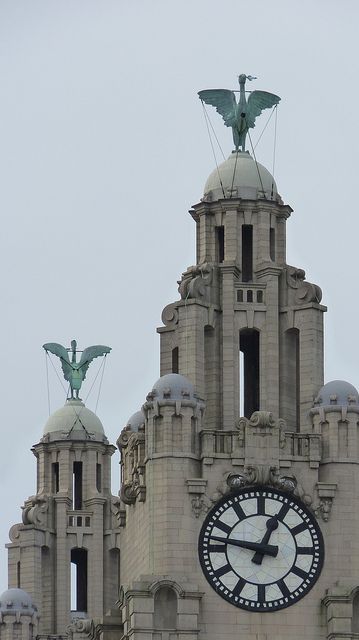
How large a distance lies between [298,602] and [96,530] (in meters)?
30.5

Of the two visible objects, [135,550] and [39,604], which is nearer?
[135,550]

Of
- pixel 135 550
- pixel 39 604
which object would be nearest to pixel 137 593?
pixel 135 550

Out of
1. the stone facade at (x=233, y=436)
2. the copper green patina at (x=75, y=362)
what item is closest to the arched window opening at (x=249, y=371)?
the stone facade at (x=233, y=436)

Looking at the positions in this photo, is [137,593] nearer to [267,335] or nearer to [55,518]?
[267,335]

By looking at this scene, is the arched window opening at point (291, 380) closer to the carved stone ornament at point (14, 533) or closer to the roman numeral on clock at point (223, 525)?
the roman numeral on clock at point (223, 525)

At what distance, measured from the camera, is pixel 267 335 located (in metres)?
116

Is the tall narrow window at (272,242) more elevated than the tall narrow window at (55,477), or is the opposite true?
the tall narrow window at (272,242)

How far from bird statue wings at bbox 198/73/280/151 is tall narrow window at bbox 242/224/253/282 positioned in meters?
3.27

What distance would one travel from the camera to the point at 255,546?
113m

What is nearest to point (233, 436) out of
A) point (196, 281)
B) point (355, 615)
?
point (196, 281)

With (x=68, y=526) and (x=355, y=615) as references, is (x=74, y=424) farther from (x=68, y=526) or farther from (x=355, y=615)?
(x=355, y=615)

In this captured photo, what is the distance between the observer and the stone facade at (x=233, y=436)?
112750mm

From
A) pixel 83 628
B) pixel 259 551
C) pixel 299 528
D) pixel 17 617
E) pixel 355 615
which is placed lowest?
pixel 355 615

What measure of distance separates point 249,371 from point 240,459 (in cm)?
489
